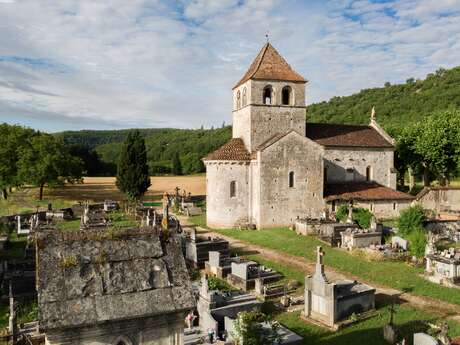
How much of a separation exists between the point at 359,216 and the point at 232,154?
9.13 meters

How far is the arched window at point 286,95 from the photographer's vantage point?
95.1 ft

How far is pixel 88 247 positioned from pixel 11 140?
41.5m

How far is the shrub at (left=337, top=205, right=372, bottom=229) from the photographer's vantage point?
2480 centimetres

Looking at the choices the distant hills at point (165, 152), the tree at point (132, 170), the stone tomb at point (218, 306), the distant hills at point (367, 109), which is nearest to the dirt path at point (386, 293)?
the stone tomb at point (218, 306)

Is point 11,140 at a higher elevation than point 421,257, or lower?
higher

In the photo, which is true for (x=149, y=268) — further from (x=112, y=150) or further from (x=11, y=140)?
(x=112, y=150)

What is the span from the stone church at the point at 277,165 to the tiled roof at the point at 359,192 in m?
0.07

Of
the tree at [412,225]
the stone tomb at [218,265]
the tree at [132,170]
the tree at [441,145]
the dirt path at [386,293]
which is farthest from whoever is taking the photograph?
the tree at [132,170]

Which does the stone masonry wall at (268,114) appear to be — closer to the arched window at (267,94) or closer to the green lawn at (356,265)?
the arched window at (267,94)

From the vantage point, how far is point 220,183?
27.4 meters

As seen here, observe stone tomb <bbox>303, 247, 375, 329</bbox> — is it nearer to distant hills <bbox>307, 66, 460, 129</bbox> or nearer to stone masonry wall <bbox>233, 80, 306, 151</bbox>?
stone masonry wall <bbox>233, 80, 306, 151</bbox>

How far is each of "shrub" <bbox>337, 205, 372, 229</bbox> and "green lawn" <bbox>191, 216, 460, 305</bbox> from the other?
11.2 ft

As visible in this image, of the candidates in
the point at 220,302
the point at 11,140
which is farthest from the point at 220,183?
the point at 11,140

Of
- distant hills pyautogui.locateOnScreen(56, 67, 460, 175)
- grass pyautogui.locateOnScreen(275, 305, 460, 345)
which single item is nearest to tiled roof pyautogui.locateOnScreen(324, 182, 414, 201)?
grass pyautogui.locateOnScreen(275, 305, 460, 345)
